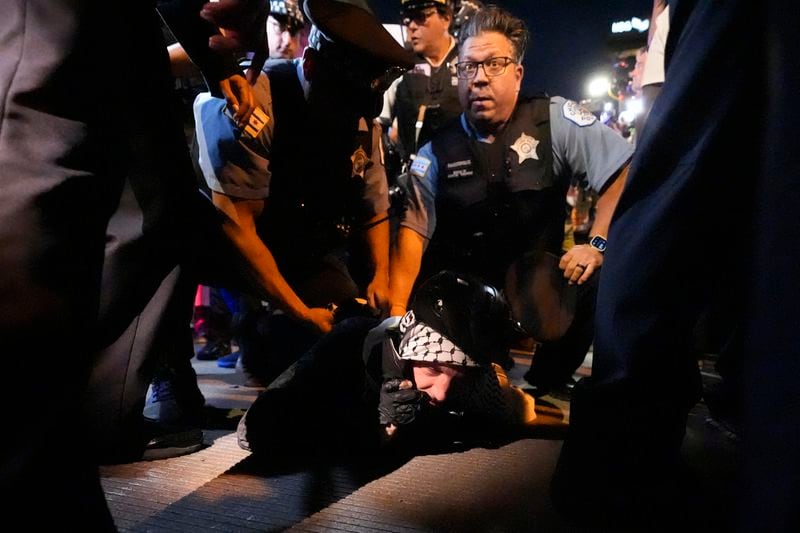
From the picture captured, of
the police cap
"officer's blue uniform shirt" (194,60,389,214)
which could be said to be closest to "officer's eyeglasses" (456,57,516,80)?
"officer's blue uniform shirt" (194,60,389,214)

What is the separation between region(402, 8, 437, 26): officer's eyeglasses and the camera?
2.38 metres

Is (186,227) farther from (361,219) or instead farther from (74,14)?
(361,219)

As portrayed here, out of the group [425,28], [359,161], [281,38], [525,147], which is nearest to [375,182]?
[359,161]

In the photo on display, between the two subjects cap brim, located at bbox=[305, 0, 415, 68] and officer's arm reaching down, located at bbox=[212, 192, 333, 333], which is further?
officer's arm reaching down, located at bbox=[212, 192, 333, 333]

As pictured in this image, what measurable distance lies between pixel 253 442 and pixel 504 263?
111 cm

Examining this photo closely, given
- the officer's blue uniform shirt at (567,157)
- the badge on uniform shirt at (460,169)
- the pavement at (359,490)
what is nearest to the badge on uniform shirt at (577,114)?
the officer's blue uniform shirt at (567,157)

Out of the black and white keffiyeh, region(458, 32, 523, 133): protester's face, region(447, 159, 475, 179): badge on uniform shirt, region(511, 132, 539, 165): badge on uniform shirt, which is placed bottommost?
the black and white keffiyeh

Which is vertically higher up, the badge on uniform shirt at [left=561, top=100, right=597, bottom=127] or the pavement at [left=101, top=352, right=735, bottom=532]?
the badge on uniform shirt at [left=561, top=100, right=597, bottom=127]

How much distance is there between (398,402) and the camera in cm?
116

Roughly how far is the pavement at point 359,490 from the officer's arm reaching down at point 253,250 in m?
0.39

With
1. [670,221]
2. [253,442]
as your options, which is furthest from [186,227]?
[670,221]

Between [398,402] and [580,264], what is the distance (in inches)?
30.0

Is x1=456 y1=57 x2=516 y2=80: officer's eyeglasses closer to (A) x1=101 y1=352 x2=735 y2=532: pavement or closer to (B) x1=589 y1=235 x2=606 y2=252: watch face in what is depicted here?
(B) x1=589 y1=235 x2=606 y2=252: watch face

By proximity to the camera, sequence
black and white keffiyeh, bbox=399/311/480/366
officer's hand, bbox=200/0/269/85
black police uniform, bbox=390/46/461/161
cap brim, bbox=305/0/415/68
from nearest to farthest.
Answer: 1. officer's hand, bbox=200/0/269/85
2. black and white keffiyeh, bbox=399/311/480/366
3. cap brim, bbox=305/0/415/68
4. black police uniform, bbox=390/46/461/161
